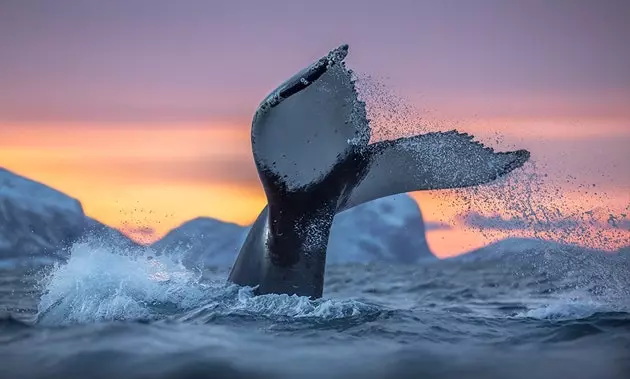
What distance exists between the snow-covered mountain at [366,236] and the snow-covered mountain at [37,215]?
623 inches

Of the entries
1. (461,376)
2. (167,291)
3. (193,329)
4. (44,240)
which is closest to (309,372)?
(461,376)

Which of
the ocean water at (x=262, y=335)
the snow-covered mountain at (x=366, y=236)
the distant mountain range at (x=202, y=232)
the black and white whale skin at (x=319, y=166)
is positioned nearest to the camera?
the ocean water at (x=262, y=335)

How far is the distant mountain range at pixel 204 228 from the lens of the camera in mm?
111062

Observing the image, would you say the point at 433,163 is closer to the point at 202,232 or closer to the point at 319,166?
the point at 319,166

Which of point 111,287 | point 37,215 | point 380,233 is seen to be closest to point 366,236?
point 380,233

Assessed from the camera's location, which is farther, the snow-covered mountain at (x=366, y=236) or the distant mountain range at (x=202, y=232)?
the snow-covered mountain at (x=366, y=236)

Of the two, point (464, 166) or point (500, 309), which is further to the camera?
point (500, 309)

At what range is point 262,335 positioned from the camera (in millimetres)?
7242

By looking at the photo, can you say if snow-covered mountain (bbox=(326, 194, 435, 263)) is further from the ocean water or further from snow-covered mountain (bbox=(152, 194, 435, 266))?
the ocean water

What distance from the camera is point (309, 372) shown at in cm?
602

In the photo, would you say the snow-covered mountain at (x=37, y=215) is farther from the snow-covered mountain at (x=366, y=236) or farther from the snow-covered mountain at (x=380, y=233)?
the snow-covered mountain at (x=380, y=233)

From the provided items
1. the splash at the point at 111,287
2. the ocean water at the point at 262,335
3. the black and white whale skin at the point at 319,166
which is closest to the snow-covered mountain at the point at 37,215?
the splash at the point at 111,287

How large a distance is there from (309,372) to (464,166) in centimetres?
294

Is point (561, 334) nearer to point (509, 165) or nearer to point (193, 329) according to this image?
point (509, 165)
